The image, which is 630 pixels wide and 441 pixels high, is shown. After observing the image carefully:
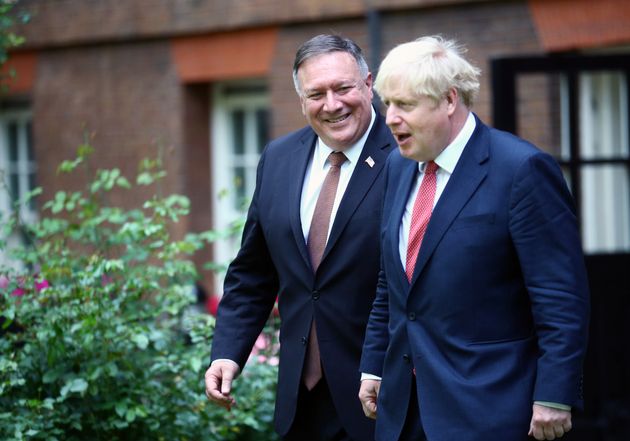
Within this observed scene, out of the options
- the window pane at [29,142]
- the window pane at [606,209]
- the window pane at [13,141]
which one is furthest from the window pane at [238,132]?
the window pane at [606,209]

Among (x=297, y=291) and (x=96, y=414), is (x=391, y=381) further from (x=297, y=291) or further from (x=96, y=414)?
(x=96, y=414)

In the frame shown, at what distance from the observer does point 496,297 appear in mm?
3260

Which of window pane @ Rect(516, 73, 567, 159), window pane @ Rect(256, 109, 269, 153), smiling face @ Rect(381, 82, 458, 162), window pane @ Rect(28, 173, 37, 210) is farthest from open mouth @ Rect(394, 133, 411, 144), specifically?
window pane @ Rect(28, 173, 37, 210)

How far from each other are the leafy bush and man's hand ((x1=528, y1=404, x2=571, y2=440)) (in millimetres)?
1776

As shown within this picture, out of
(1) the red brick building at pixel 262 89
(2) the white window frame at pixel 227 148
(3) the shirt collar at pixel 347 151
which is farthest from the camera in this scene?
(2) the white window frame at pixel 227 148

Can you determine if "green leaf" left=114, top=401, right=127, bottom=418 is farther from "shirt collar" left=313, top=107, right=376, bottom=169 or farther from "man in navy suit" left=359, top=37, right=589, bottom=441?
"man in navy suit" left=359, top=37, right=589, bottom=441

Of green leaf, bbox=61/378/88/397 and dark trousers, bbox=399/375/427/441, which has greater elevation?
dark trousers, bbox=399/375/427/441

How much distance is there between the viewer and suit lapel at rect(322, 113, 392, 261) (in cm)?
382

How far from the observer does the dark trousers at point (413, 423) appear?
135 inches

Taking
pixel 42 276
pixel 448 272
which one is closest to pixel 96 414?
pixel 42 276

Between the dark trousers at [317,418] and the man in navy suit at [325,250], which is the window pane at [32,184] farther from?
the dark trousers at [317,418]

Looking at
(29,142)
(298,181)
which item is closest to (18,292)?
(298,181)

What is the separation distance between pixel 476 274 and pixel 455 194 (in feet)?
0.76

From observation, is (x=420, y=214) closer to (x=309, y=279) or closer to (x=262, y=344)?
(x=309, y=279)
